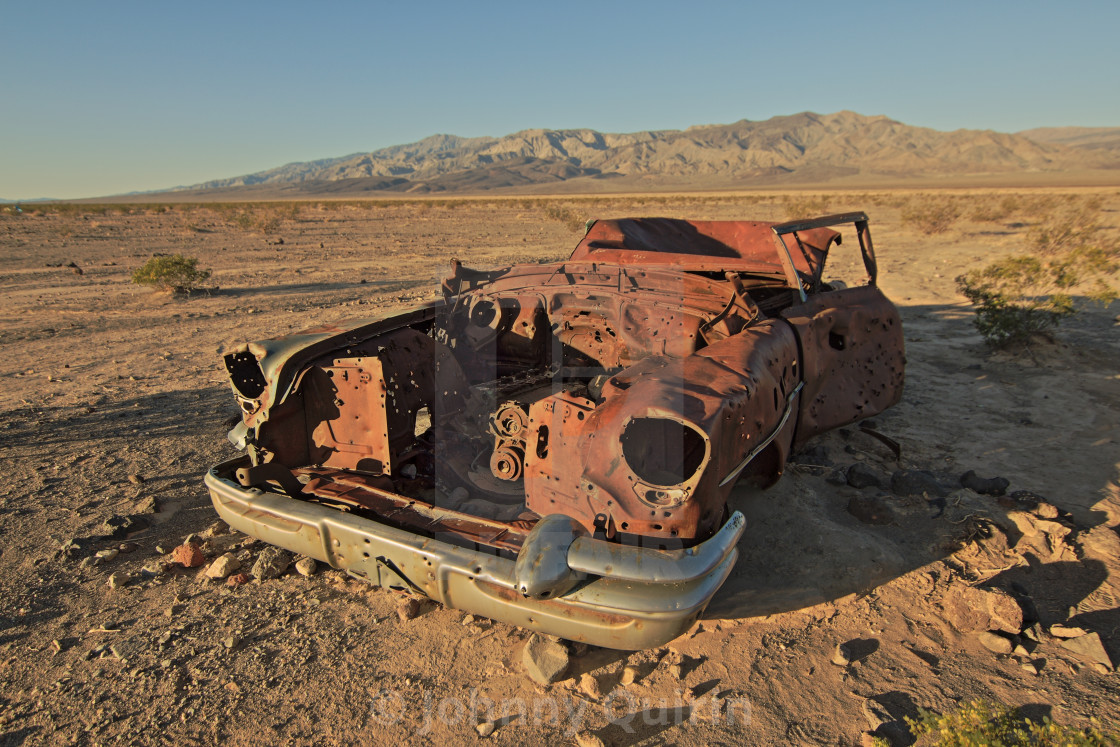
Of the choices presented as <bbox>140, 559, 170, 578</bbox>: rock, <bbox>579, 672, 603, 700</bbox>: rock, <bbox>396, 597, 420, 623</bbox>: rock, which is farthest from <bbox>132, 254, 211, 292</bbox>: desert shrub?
<bbox>579, 672, 603, 700</bbox>: rock

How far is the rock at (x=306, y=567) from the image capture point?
3348mm

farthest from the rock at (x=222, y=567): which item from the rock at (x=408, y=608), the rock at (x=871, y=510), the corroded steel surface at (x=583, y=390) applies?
the rock at (x=871, y=510)

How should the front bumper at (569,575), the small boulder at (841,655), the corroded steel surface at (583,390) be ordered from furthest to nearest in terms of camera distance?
the small boulder at (841,655) → the corroded steel surface at (583,390) → the front bumper at (569,575)

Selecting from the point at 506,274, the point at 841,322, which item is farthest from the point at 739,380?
the point at 506,274

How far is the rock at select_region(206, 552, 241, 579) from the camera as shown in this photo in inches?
131

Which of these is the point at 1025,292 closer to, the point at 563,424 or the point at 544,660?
the point at 563,424

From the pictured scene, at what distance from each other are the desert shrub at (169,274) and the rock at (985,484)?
13014 mm

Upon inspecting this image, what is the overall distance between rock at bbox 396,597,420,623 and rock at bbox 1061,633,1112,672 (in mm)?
3031

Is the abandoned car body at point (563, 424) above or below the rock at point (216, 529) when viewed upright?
above

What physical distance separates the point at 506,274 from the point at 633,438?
204 centimetres

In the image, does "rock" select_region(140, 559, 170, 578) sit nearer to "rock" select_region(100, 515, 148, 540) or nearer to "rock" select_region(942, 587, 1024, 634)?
"rock" select_region(100, 515, 148, 540)

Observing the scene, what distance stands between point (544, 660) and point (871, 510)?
2340mm

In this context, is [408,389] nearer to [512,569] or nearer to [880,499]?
[512,569]

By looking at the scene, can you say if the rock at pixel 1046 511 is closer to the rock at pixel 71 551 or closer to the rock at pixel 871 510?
the rock at pixel 871 510
